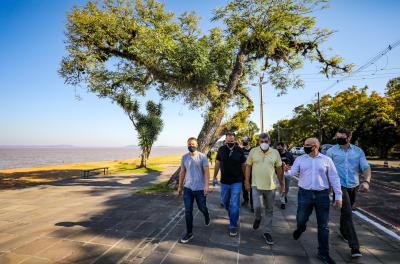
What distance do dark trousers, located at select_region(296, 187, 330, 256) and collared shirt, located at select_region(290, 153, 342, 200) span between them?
100 millimetres

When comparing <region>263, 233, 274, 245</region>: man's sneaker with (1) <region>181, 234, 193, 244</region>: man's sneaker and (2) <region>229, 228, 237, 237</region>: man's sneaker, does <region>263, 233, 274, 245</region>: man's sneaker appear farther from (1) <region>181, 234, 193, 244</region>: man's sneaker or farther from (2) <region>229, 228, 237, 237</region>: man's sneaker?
(1) <region>181, 234, 193, 244</region>: man's sneaker

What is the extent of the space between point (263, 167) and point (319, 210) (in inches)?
49.2

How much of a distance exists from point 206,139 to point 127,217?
5778 mm

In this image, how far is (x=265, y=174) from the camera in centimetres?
480

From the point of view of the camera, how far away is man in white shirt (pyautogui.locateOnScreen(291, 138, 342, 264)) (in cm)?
388

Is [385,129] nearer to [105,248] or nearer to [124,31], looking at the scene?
[124,31]

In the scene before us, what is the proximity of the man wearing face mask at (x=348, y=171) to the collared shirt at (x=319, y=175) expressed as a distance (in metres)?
0.51

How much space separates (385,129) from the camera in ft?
108

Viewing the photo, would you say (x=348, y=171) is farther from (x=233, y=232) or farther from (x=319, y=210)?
(x=233, y=232)

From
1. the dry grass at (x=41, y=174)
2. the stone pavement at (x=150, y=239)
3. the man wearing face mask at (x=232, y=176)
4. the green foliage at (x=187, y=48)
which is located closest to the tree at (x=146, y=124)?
the dry grass at (x=41, y=174)

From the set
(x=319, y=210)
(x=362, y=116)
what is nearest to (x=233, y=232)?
(x=319, y=210)

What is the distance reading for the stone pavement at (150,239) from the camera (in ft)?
13.0

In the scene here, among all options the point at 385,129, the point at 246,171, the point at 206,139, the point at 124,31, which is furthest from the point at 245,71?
the point at 385,129

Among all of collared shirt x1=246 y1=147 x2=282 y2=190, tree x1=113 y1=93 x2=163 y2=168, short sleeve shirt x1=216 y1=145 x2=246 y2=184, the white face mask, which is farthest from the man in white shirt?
tree x1=113 y1=93 x2=163 y2=168
